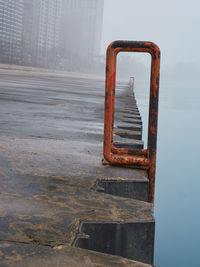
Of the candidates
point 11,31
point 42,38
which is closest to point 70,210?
point 11,31

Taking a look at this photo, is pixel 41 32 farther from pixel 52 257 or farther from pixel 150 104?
pixel 52 257

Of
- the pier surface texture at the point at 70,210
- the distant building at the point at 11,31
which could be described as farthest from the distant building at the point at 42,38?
the pier surface texture at the point at 70,210

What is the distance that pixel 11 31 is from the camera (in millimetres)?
120375

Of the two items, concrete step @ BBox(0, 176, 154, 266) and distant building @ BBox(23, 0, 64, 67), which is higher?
distant building @ BBox(23, 0, 64, 67)

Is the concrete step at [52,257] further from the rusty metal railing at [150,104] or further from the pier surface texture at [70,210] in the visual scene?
the rusty metal railing at [150,104]

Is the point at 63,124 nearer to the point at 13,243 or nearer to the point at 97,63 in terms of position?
the point at 13,243

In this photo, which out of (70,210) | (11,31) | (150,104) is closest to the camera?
(70,210)

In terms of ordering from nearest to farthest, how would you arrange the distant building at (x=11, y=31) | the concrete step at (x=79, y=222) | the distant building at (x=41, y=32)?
1. the concrete step at (x=79, y=222)
2. the distant building at (x=11, y=31)
3. the distant building at (x=41, y=32)

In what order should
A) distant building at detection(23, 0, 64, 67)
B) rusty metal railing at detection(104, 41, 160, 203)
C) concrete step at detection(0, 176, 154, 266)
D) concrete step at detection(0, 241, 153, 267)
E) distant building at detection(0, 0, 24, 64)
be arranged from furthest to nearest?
1. distant building at detection(23, 0, 64, 67)
2. distant building at detection(0, 0, 24, 64)
3. rusty metal railing at detection(104, 41, 160, 203)
4. concrete step at detection(0, 176, 154, 266)
5. concrete step at detection(0, 241, 153, 267)

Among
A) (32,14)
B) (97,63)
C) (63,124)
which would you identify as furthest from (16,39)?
(63,124)

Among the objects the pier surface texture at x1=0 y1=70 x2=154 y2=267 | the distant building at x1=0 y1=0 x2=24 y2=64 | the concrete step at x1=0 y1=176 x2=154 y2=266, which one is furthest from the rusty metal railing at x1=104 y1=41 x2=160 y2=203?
the distant building at x1=0 y1=0 x2=24 y2=64

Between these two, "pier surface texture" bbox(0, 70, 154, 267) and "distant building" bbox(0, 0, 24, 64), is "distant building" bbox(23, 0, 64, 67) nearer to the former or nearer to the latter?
"distant building" bbox(0, 0, 24, 64)

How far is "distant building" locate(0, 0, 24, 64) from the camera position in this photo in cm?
10787

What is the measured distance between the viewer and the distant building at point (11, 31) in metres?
108
